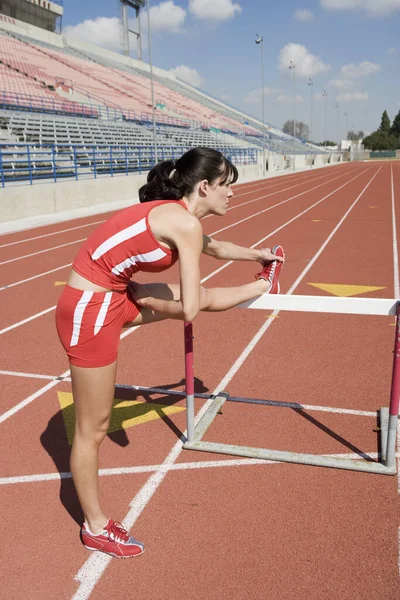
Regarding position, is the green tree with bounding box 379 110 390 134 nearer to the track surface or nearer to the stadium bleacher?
the stadium bleacher

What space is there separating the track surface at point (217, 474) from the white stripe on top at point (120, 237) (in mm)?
1463

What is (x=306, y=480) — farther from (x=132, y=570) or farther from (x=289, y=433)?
Result: (x=132, y=570)

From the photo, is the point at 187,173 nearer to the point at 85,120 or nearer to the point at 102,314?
the point at 102,314

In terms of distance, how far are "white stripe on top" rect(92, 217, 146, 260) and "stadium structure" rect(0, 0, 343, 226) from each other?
12805 millimetres

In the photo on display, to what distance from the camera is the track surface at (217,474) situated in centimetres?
232

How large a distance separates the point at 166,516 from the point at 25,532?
729 mm

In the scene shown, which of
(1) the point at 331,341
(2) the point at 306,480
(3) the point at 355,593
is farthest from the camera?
(1) the point at 331,341

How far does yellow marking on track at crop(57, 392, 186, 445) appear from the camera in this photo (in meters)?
3.69

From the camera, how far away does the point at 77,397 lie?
2285mm

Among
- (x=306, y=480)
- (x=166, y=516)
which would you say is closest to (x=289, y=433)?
(x=306, y=480)

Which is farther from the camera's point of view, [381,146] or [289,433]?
[381,146]

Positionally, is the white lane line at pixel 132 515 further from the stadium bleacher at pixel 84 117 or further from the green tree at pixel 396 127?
the green tree at pixel 396 127

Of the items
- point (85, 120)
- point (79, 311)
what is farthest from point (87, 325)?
point (85, 120)

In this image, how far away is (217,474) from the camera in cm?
308
